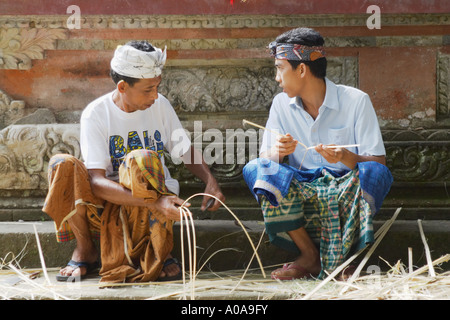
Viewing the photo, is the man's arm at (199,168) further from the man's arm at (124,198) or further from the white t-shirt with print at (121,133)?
the man's arm at (124,198)

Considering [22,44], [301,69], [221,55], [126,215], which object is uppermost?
[22,44]

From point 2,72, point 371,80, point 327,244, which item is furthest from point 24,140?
point 371,80

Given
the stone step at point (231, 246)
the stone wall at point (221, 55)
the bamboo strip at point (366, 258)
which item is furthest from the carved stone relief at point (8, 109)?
the bamboo strip at point (366, 258)

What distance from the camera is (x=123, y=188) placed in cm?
310

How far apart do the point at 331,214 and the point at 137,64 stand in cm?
134

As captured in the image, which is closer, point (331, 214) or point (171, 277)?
point (331, 214)

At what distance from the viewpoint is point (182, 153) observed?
3.49 metres

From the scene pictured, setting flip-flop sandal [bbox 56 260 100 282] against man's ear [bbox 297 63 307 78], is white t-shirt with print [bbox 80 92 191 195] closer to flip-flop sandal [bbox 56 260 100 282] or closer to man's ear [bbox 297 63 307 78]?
flip-flop sandal [bbox 56 260 100 282]

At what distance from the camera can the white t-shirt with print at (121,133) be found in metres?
3.21

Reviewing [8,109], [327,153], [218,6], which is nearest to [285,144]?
[327,153]

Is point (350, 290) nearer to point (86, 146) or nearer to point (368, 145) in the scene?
point (368, 145)

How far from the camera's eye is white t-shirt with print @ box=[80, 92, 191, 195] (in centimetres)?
321

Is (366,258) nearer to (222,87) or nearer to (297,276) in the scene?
(297,276)
